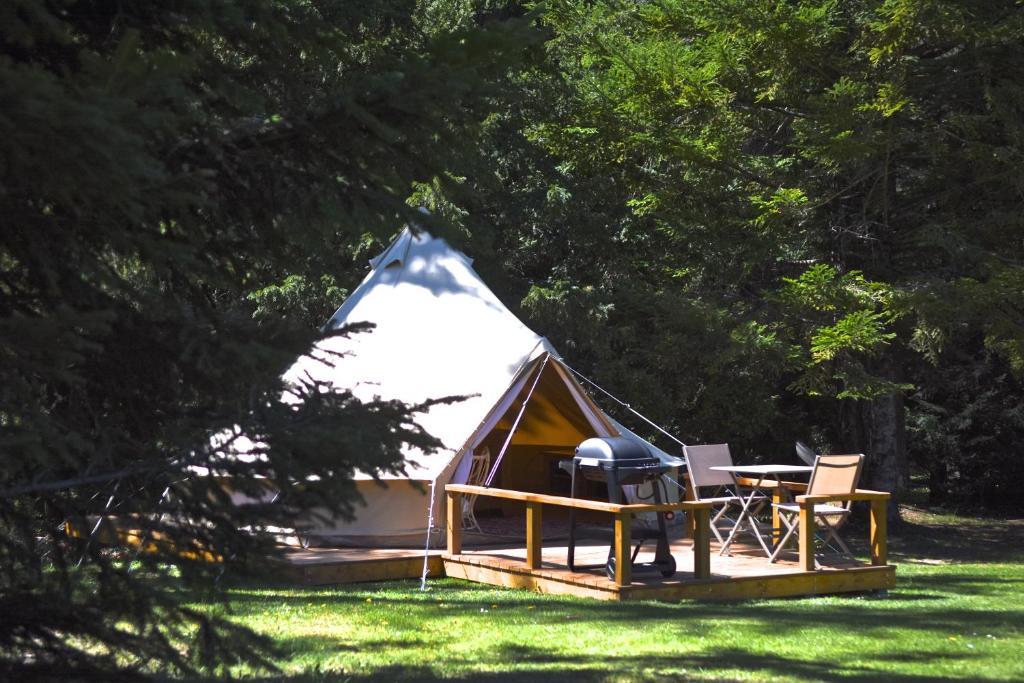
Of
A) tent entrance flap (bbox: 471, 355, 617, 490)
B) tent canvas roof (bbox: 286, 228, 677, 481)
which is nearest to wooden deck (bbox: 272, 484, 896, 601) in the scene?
tent canvas roof (bbox: 286, 228, 677, 481)

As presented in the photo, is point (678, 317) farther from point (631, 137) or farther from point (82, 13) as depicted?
point (82, 13)

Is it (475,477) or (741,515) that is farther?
(475,477)

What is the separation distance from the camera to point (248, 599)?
893 centimetres

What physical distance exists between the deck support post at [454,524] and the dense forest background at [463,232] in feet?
7.60

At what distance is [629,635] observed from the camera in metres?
7.36

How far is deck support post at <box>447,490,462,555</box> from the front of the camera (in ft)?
34.3

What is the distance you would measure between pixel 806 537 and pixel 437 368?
3.95m

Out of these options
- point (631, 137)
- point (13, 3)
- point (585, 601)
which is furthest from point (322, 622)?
point (631, 137)

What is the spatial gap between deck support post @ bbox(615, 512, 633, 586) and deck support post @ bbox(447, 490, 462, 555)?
2085mm

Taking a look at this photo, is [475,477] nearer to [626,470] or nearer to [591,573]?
[591,573]

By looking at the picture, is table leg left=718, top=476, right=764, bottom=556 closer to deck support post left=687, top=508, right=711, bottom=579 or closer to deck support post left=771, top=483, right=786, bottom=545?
deck support post left=771, top=483, right=786, bottom=545

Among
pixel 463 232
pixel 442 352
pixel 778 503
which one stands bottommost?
pixel 778 503

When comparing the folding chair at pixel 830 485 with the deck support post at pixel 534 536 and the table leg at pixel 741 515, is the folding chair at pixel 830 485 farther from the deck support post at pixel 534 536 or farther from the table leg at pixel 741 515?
the deck support post at pixel 534 536

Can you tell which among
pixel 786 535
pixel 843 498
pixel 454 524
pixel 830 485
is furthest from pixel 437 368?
pixel 843 498
